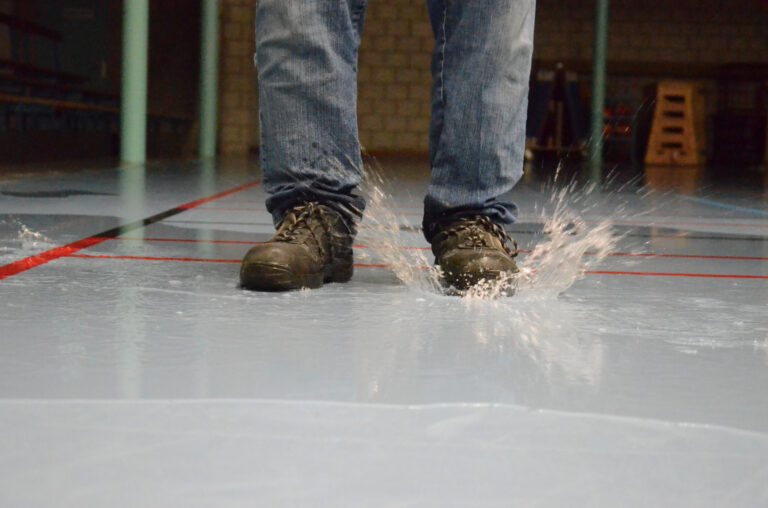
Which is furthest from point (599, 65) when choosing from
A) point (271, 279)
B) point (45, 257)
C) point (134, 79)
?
point (271, 279)

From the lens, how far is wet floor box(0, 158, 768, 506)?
1.54 feet

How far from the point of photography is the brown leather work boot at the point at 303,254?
1.08m

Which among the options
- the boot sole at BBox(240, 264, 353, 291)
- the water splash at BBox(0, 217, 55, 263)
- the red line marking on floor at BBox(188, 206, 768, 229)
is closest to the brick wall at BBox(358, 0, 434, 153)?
the red line marking on floor at BBox(188, 206, 768, 229)

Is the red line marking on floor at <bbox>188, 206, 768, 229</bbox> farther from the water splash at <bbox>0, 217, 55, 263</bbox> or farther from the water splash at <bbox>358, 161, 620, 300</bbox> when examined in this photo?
the water splash at <bbox>0, 217, 55, 263</bbox>

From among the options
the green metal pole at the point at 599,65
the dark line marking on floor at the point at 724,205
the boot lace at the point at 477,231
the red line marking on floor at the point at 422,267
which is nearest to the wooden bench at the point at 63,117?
the dark line marking on floor at the point at 724,205

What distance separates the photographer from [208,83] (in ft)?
23.0

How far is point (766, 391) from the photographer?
2.12 ft

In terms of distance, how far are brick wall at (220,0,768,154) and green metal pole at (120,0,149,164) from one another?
4240mm

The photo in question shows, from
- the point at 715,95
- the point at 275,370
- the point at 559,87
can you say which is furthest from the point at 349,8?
the point at 715,95

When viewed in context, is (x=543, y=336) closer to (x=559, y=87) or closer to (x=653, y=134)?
(x=653, y=134)

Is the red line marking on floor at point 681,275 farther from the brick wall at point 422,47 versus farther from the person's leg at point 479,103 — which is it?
the brick wall at point 422,47

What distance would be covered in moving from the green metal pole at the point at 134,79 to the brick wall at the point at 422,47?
4.24 m

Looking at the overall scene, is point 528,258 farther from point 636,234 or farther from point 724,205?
point 724,205

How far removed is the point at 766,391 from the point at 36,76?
6433 mm
